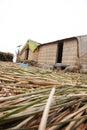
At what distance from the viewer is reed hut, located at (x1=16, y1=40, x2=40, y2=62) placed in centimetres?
1833

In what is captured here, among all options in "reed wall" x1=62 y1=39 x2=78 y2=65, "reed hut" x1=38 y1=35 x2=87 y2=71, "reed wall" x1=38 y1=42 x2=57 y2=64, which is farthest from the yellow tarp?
"reed wall" x1=62 y1=39 x2=78 y2=65

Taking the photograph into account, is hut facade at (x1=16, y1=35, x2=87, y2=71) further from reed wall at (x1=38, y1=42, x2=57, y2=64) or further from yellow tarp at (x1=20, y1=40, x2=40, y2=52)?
yellow tarp at (x1=20, y1=40, x2=40, y2=52)

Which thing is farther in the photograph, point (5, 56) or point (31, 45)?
point (31, 45)

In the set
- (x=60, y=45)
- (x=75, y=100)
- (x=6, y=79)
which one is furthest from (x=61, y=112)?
(x=60, y=45)

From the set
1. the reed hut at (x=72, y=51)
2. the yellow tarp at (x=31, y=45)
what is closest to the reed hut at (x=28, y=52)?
the yellow tarp at (x=31, y=45)

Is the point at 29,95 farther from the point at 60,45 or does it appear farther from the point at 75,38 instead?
the point at 60,45

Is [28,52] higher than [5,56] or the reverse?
higher

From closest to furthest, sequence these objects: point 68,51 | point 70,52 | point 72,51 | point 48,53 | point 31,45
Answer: point 72,51
point 70,52
point 68,51
point 48,53
point 31,45

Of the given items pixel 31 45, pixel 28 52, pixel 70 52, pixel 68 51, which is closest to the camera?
pixel 70 52

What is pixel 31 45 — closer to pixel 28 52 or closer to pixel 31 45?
pixel 31 45

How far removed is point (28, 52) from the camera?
2112 centimetres

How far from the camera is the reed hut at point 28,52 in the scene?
60.1 ft

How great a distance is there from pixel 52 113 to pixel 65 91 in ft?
1.53

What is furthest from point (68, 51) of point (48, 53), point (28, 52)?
point (28, 52)
